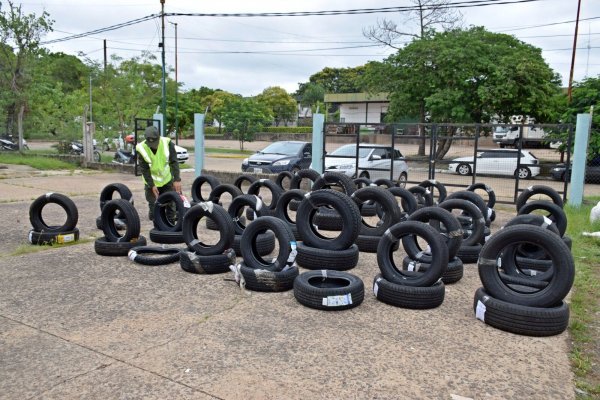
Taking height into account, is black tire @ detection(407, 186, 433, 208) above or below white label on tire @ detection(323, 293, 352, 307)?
above

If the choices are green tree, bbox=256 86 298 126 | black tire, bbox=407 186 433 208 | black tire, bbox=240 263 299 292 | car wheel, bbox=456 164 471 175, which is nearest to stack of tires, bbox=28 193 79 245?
black tire, bbox=240 263 299 292

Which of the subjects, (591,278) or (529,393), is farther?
(591,278)

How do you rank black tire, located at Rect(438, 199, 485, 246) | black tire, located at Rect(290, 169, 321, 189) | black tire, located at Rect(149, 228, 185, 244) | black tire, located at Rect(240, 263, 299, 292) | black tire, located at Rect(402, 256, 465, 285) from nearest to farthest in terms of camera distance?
1. black tire, located at Rect(240, 263, 299, 292)
2. black tire, located at Rect(402, 256, 465, 285)
3. black tire, located at Rect(438, 199, 485, 246)
4. black tire, located at Rect(149, 228, 185, 244)
5. black tire, located at Rect(290, 169, 321, 189)

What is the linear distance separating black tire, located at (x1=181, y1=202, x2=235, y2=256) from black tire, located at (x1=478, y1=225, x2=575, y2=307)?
2998 millimetres

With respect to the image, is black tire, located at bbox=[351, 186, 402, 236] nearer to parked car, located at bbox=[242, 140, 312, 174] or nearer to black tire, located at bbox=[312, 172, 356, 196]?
black tire, located at bbox=[312, 172, 356, 196]

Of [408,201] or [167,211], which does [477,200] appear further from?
[167,211]

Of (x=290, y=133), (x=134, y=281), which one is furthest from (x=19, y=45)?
(x=290, y=133)

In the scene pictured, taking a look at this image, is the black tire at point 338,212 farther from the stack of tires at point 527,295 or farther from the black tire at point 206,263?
the stack of tires at point 527,295

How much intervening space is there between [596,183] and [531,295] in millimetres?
16186

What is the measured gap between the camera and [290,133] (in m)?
49.0

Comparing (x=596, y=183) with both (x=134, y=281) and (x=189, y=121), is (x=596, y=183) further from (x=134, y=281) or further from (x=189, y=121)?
(x=189, y=121)

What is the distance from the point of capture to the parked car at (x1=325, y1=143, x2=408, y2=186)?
15.2 meters

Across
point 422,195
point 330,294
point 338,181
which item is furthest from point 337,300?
point 422,195

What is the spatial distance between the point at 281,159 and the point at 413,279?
37.0 feet
